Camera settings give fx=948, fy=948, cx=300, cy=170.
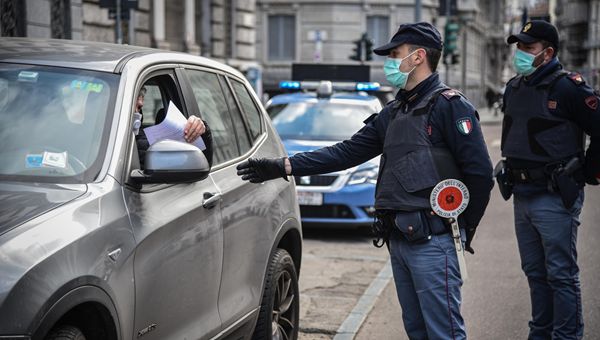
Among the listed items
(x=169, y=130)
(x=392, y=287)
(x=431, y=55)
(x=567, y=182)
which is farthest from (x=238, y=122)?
(x=392, y=287)

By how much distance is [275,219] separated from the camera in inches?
207

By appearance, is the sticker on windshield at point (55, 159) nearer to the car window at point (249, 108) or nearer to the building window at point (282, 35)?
the car window at point (249, 108)

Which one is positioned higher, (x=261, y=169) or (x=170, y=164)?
(x=170, y=164)

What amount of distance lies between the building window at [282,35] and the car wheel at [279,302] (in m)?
39.6

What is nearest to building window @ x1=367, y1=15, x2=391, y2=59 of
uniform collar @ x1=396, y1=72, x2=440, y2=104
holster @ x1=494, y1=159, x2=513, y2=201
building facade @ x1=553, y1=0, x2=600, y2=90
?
holster @ x1=494, y1=159, x2=513, y2=201

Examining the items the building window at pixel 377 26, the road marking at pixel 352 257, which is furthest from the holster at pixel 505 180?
the building window at pixel 377 26

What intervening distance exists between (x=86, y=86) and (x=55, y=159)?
1.41 feet

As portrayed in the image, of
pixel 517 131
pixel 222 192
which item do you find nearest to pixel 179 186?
pixel 222 192

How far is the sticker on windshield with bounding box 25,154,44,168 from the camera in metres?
3.71

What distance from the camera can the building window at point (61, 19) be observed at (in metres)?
15.7

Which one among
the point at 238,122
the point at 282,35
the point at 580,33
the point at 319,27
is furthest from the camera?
the point at 580,33

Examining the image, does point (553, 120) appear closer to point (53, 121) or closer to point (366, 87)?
point (53, 121)

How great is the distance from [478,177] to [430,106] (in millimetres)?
385

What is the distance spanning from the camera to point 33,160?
12.2 ft
